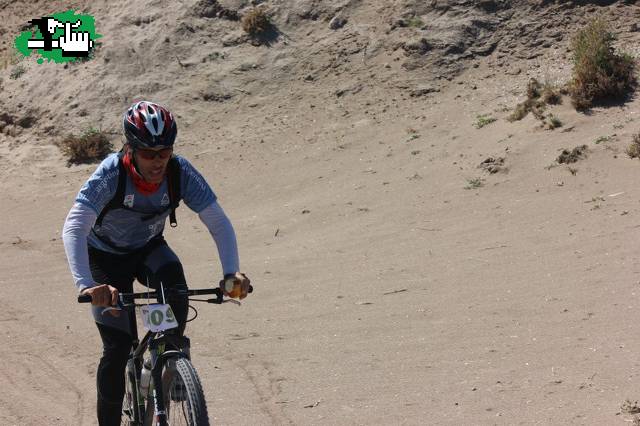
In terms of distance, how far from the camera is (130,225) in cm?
493

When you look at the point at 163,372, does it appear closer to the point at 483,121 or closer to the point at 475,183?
the point at 475,183

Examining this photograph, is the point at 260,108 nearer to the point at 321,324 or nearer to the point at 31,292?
the point at 31,292

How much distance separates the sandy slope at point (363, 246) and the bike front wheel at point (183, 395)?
1.79 m

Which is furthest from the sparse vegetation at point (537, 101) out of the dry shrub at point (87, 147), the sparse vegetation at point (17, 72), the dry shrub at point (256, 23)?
the sparse vegetation at point (17, 72)

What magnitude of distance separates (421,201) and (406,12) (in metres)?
6.11

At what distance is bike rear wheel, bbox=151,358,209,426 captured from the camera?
13.8 feet

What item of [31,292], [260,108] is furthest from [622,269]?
[260,108]

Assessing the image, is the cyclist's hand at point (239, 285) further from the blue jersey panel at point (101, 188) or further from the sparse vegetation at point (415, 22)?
the sparse vegetation at point (415, 22)

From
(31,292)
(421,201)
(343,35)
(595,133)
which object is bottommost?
(31,292)

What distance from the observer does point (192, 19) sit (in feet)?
61.1

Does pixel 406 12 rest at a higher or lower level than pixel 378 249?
higher

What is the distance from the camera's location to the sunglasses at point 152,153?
14.9 feet

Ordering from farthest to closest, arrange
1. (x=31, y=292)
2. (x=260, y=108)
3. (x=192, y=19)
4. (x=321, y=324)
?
1. (x=192, y=19)
2. (x=260, y=108)
3. (x=31, y=292)
4. (x=321, y=324)

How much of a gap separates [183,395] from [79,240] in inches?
35.9
